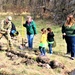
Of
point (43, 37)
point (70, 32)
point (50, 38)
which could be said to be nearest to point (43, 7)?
point (50, 38)

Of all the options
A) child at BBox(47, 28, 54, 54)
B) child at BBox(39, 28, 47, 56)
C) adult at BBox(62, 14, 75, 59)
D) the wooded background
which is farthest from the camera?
the wooded background

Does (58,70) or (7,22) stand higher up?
(7,22)

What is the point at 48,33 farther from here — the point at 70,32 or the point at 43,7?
the point at 43,7

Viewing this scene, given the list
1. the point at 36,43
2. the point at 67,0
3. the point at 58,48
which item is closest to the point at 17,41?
the point at 36,43

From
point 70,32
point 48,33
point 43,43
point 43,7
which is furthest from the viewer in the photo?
point 43,7

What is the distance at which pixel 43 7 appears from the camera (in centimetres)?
3400

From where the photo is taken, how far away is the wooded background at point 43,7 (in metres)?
31.3

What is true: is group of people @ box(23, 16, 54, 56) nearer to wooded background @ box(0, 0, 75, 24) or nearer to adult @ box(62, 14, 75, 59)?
adult @ box(62, 14, 75, 59)

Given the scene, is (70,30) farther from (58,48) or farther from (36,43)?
(36,43)

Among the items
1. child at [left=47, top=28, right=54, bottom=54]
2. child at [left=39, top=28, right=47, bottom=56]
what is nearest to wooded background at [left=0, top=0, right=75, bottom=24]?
child at [left=47, top=28, right=54, bottom=54]

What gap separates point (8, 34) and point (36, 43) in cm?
365

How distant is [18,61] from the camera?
15.9 metres

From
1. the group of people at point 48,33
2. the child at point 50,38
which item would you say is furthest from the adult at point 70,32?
the child at point 50,38

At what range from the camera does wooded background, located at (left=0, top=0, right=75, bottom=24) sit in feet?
103
